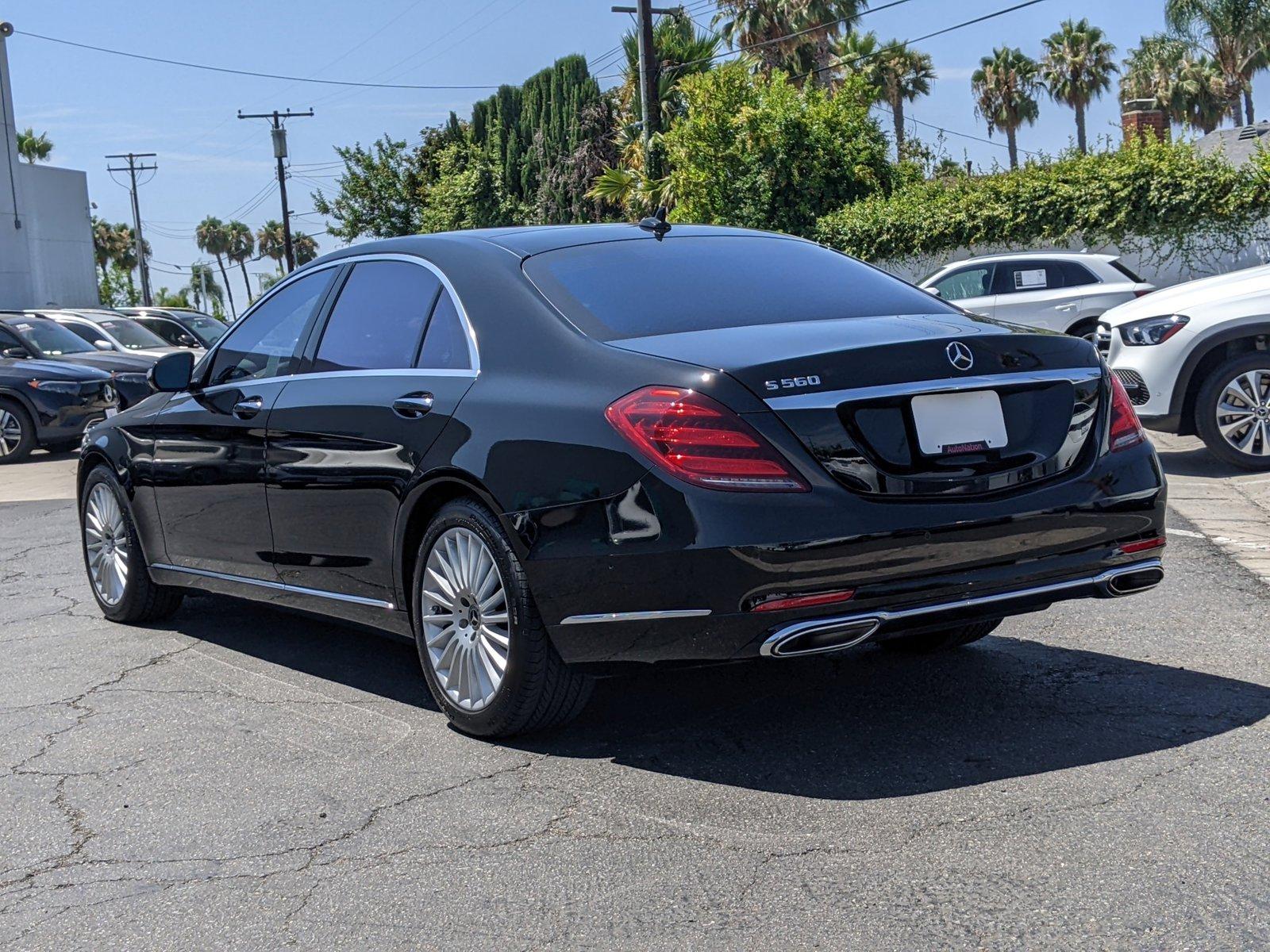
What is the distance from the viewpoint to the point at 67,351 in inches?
746

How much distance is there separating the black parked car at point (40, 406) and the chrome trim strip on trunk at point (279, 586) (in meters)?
10.6

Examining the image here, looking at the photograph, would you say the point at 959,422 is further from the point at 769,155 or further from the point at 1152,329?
the point at 769,155

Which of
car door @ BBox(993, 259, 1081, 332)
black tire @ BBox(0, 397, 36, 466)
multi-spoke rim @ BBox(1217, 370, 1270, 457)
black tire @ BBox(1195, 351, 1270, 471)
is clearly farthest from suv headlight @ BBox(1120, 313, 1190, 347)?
black tire @ BBox(0, 397, 36, 466)

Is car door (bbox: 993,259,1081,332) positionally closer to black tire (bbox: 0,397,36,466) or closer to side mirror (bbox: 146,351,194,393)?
black tire (bbox: 0,397,36,466)

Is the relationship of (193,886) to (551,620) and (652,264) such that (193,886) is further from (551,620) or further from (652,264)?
(652,264)

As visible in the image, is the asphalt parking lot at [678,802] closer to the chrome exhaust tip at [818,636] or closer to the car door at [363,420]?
the chrome exhaust tip at [818,636]

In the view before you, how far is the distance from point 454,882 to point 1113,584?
84.2 inches

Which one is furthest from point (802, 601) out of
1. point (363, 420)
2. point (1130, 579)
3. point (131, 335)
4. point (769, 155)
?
point (769, 155)

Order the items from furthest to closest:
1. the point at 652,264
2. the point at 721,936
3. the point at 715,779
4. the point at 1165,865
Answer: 1. the point at 652,264
2. the point at 715,779
3. the point at 1165,865
4. the point at 721,936

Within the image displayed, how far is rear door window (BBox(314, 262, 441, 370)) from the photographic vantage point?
16.9ft

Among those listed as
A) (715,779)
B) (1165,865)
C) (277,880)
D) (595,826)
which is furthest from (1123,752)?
(277,880)

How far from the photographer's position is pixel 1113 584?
4527 millimetres

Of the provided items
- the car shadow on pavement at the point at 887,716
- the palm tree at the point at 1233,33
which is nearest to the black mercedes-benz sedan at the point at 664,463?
the car shadow on pavement at the point at 887,716

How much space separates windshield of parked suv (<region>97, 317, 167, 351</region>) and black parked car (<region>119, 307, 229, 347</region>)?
1.76ft
